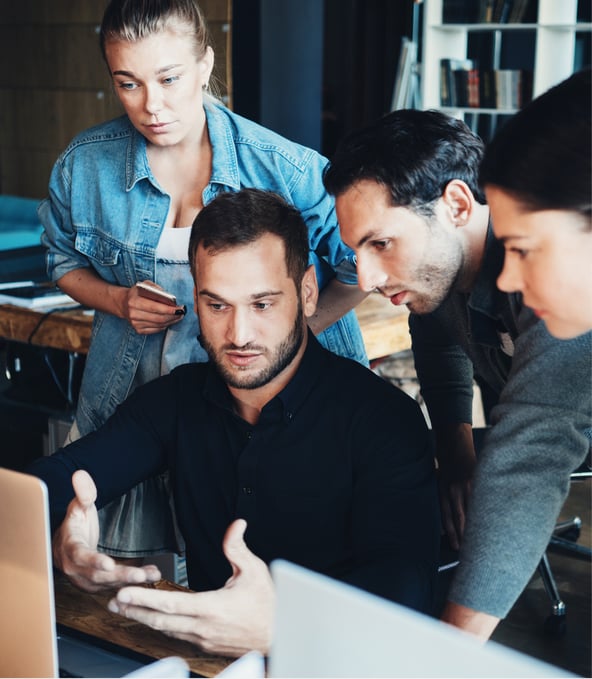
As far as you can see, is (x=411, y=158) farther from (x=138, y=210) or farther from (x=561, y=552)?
(x=561, y=552)

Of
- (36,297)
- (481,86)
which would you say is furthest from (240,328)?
(481,86)

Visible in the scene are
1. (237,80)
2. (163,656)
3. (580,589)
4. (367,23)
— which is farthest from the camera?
(367,23)

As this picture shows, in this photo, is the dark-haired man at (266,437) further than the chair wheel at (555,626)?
Result: No

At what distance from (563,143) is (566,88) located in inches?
3.6

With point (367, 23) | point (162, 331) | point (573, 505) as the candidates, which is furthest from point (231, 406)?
point (367, 23)

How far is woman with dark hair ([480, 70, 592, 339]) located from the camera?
1.03 meters

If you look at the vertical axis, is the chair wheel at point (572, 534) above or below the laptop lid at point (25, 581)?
below

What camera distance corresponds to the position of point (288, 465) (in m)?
1.68

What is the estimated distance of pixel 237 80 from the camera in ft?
13.6

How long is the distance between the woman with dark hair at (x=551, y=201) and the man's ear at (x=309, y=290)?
2.31ft

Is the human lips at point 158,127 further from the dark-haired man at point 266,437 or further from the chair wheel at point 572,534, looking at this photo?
the chair wheel at point 572,534

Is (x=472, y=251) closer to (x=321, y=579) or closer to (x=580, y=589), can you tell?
(x=321, y=579)

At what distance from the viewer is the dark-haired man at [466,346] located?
123cm

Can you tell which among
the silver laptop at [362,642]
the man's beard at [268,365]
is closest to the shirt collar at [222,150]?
the man's beard at [268,365]
